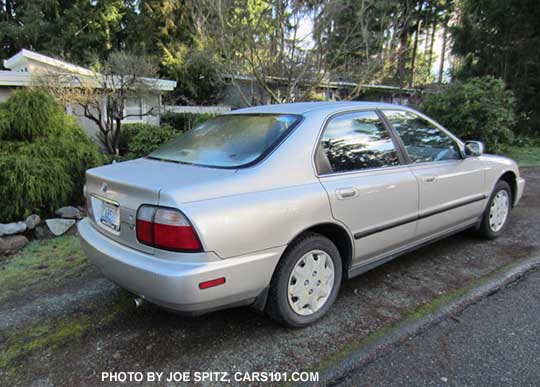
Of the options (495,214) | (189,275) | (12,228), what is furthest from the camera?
(12,228)

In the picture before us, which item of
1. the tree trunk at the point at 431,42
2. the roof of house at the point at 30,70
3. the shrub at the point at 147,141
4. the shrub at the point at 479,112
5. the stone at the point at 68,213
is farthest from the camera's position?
the tree trunk at the point at 431,42

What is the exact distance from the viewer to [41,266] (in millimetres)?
3750

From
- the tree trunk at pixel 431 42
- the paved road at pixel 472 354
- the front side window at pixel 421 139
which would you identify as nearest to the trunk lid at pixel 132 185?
the paved road at pixel 472 354

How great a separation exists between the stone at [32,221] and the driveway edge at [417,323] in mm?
4047

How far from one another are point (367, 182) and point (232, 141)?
3.38 feet

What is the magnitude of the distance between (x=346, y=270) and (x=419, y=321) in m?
0.59

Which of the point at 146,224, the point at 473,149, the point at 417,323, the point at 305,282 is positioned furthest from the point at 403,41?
the point at 146,224

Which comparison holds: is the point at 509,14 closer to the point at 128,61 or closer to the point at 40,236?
the point at 128,61

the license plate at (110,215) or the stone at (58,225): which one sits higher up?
the license plate at (110,215)

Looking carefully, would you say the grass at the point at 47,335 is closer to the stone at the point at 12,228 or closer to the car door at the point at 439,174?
the stone at the point at 12,228

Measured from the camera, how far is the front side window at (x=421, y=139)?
332 centimetres

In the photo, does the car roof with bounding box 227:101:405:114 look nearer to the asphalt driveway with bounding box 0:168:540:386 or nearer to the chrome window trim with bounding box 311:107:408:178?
the chrome window trim with bounding box 311:107:408:178

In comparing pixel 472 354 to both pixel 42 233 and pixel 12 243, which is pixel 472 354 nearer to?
pixel 12 243

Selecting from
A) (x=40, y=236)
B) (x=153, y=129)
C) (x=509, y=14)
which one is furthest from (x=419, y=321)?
(x=509, y=14)
